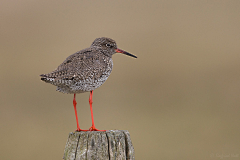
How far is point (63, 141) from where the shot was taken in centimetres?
1060

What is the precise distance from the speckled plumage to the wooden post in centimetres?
119

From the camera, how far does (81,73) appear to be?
5.71m

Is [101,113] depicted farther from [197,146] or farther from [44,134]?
[197,146]

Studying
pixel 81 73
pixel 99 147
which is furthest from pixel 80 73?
pixel 99 147

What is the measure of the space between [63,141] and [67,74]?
557 centimetres

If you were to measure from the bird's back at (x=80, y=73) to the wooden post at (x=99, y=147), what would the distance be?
3.91 ft

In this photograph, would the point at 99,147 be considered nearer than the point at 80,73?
Yes

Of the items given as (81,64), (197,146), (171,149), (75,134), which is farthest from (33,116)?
(75,134)

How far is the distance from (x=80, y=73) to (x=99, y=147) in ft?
5.43

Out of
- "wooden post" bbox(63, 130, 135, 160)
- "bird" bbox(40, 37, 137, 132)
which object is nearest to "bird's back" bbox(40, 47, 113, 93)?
"bird" bbox(40, 37, 137, 132)

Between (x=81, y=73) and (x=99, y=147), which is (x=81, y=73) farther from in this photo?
(x=99, y=147)

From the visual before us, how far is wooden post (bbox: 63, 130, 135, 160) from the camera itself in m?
4.52

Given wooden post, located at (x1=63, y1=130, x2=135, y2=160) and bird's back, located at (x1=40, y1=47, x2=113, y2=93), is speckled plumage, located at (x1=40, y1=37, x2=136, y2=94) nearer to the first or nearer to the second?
bird's back, located at (x1=40, y1=47, x2=113, y2=93)

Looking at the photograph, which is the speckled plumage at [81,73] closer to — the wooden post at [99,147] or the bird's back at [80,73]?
the bird's back at [80,73]
